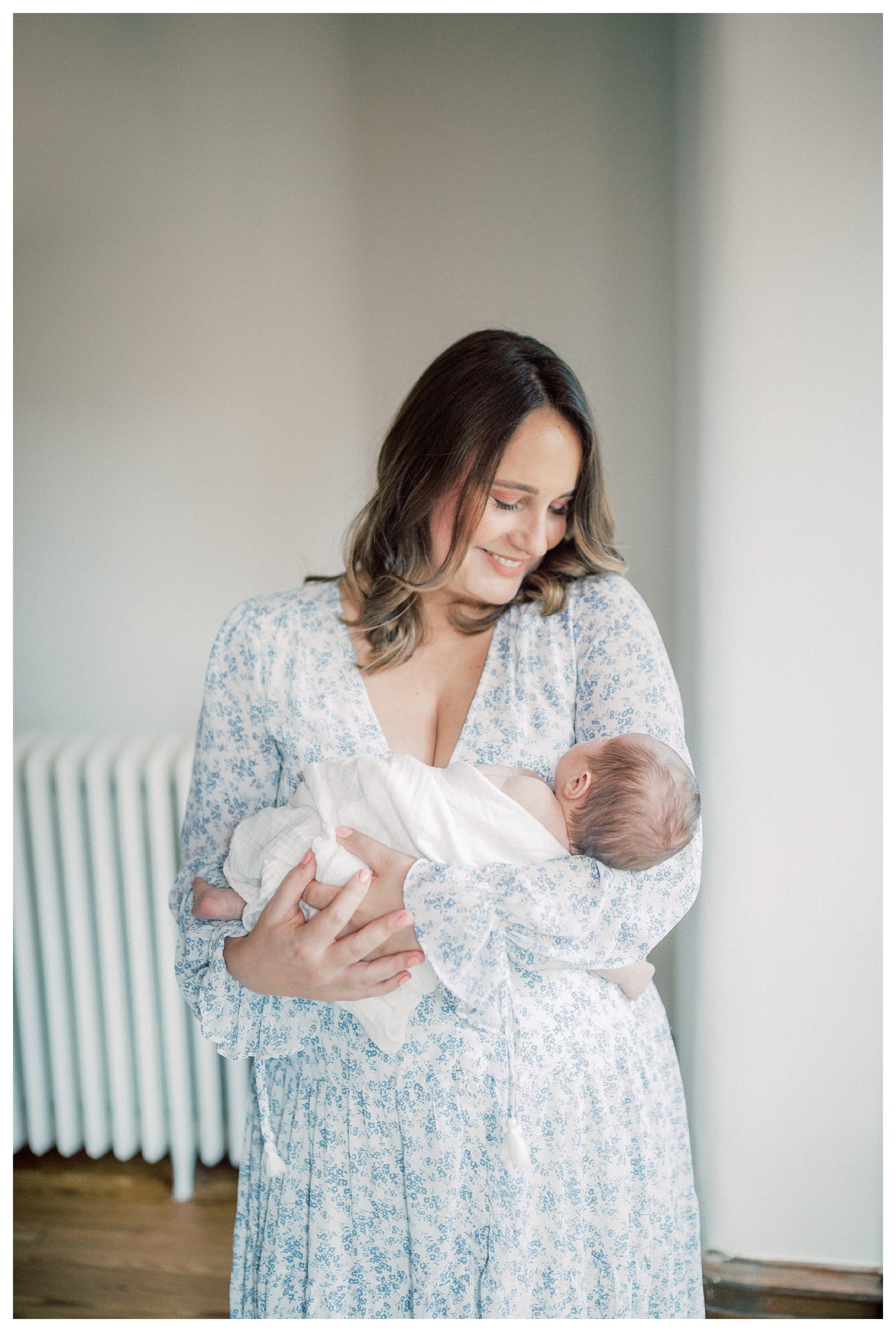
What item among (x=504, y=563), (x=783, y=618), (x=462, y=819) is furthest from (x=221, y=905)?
(x=783, y=618)

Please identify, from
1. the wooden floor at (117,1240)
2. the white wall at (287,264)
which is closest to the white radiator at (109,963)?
the wooden floor at (117,1240)

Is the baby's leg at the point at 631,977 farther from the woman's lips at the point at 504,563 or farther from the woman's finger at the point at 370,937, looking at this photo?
the woman's lips at the point at 504,563

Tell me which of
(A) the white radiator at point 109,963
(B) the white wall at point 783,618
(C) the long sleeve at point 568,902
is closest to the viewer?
(C) the long sleeve at point 568,902

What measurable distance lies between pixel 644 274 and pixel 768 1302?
6.11ft

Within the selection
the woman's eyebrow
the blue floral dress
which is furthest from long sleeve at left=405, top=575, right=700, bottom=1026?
the woman's eyebrow

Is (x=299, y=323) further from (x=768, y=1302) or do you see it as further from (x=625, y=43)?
(x=768, y=1302)

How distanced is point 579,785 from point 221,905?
1.46ft

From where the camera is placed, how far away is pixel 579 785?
0.98 metres

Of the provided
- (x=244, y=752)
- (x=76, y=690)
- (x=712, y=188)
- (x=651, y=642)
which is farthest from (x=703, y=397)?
(x=76, y=690)

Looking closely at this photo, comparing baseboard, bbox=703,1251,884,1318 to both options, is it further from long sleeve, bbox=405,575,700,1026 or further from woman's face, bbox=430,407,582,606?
woman's face, bbox=430,407,582,606

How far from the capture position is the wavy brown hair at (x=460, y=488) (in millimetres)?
1052

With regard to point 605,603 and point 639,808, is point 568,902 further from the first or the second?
point 605,603

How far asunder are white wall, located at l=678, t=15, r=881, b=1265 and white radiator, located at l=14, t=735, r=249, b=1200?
1015 mm

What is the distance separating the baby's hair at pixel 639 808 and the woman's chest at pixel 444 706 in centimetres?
→ 12
